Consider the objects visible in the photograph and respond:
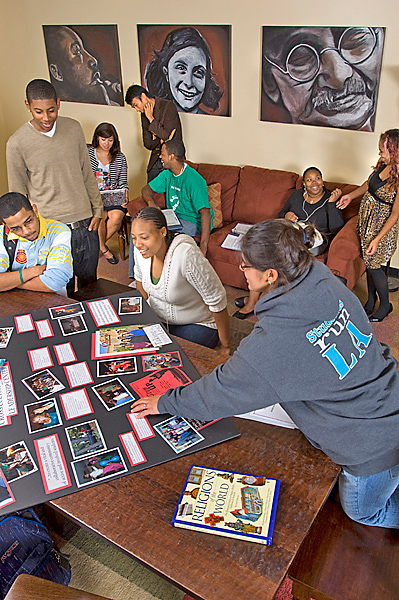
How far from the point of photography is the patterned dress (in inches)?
132

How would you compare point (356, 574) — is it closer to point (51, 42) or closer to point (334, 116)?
point (334, 116)

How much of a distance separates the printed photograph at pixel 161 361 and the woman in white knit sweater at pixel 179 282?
1.70ft

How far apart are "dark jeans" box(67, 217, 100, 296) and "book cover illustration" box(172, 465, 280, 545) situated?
176 centimetres

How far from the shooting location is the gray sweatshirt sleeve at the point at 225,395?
4.49 ft

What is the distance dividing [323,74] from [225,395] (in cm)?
345

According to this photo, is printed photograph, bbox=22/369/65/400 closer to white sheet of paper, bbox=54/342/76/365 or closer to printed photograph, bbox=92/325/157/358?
white sheet of paper, bbox=54/342/76/365

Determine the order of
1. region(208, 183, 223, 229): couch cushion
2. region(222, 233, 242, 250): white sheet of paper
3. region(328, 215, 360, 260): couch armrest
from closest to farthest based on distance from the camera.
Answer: region(328, 215, 360, 260): couch armrest, region(222, 233, 242, 250): white sheet of paper, region(208, 183, 223, 229): couch cushion

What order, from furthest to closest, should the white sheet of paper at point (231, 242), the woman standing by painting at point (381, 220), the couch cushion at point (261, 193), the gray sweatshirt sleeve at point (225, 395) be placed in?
the couch cushion at point (261, 193), the white sheet of paper at point (231, 242), the woman standing by painting at point (381, 220), the gray sweatshirt sleeve at point (225, 395)

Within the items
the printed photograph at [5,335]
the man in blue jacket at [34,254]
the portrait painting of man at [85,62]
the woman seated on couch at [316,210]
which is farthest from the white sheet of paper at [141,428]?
the portrait painting of man at [85,62]

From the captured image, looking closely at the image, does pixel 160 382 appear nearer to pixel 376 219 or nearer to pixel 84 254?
pixel 84 254

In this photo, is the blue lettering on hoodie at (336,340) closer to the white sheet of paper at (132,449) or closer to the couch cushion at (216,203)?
the white sheet of paper at (132,449)

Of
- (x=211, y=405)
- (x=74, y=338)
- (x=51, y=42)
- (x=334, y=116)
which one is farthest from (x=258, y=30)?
(x=211, y=405)

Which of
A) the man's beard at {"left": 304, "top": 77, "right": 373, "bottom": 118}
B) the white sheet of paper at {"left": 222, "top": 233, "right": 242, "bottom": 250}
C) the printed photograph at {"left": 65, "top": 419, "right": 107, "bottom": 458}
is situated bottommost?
the white sheet of paper at {"left": 222, "top": 233, "right": 242, "bottom": 250}

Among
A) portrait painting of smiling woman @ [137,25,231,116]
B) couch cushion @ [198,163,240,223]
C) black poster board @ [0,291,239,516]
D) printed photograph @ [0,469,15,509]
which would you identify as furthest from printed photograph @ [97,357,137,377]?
portrait painting of smiling woman @ [137,25,231,116]
